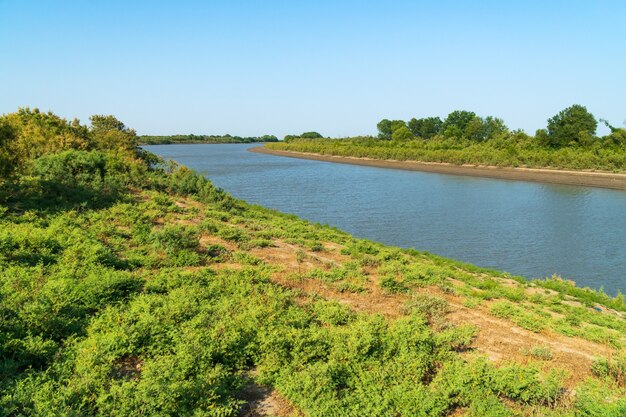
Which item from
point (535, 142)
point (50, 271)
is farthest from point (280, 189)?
point (535, 142)

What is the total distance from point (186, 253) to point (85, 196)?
29.3ft

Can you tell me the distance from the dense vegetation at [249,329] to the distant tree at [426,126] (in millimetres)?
147318

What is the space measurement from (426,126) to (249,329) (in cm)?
15976

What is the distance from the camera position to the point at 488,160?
8312cm

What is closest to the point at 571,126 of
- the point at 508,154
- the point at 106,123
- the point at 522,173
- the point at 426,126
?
the point at 508,154

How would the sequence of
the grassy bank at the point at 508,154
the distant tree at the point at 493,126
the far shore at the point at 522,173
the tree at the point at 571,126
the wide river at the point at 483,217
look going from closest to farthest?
the wide river at the point at 483,217 → the far shore at the point at 522,173 → the grassy bank at the point at 508,154 → the tree at the point at 571,126 → the distant tree at the point at 493,126

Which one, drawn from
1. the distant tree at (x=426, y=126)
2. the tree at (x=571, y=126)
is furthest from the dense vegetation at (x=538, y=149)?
the distant tree at (x=426, y=126)

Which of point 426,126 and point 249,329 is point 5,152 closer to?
point 249,329

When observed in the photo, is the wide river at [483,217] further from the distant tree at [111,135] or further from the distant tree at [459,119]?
the distant tree at [459,119]

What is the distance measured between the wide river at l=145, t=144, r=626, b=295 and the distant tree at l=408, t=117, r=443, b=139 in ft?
308

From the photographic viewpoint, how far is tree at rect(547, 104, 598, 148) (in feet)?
280

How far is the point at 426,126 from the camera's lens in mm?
A: 158625

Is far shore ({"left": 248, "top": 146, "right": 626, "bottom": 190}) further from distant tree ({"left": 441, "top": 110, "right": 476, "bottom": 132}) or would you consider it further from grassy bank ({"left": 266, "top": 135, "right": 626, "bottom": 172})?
distant tree ({"left": 441, "top": 110, "right": 476, "bottom": 132})

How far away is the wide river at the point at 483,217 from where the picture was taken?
26297mm
